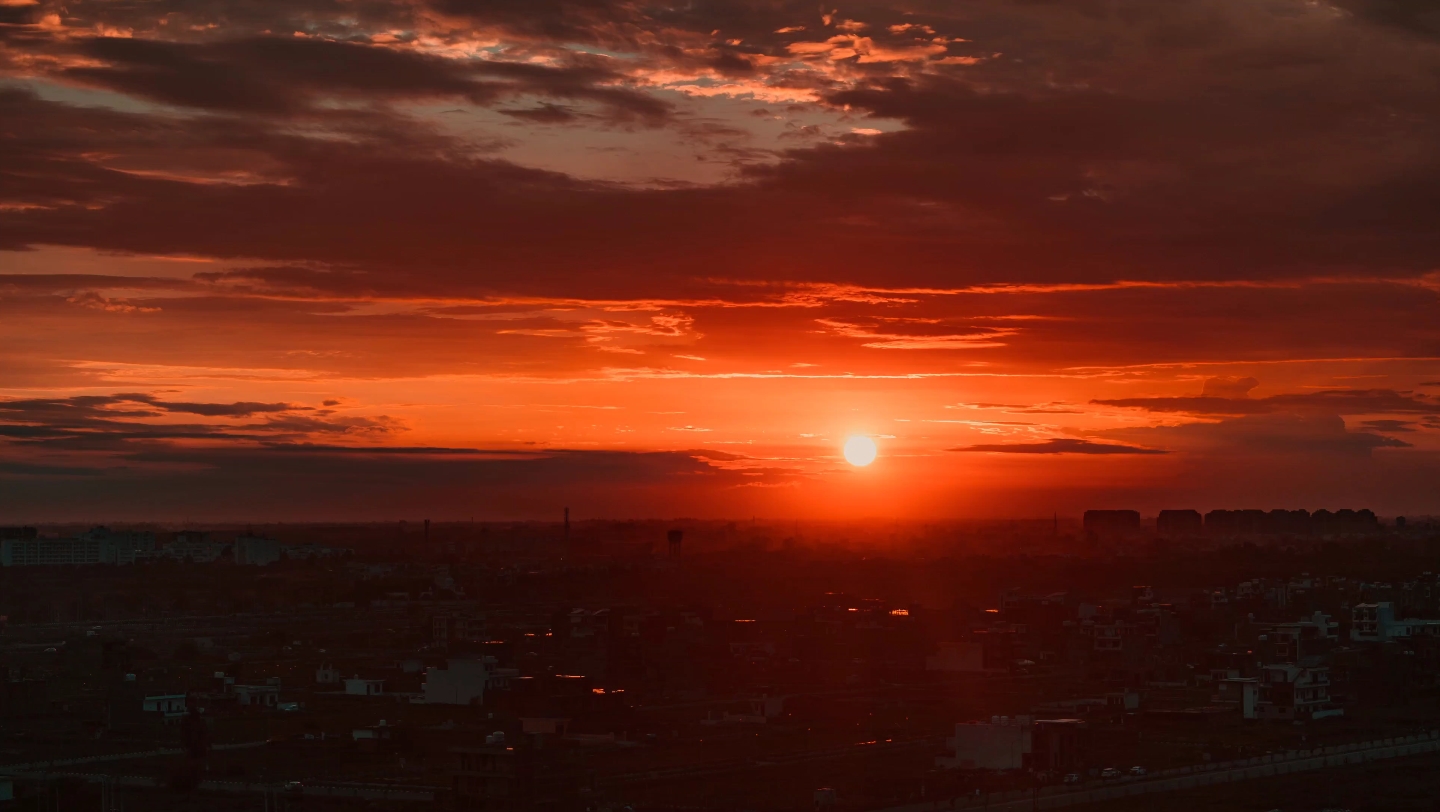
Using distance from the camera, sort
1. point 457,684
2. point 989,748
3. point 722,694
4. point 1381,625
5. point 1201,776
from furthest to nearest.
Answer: point 1381,625
point 722,694
point 457,684
point 989,748
point 1201,776

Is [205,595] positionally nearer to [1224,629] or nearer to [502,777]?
[1224,629]

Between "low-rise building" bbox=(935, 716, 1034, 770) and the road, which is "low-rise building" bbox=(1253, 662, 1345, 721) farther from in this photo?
"low-rise building" bbox=(935, 716, 1034, 770)

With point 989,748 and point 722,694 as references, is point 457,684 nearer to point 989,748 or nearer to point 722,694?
point 722,694

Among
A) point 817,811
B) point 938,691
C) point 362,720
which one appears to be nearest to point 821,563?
point 938,691

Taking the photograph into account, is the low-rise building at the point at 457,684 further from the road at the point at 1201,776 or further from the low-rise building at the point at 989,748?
the road at the point at 1201,776

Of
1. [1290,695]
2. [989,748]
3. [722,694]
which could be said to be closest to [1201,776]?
[989,748]

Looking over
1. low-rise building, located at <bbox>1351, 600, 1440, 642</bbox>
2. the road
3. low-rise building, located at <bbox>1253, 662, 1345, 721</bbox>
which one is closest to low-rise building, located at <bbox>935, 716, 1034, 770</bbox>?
the road

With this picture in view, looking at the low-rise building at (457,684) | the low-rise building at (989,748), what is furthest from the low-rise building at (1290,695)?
the low-rise building at (457,684)

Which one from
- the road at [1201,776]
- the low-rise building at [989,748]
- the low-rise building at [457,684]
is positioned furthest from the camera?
the low-rise building at [457,684]
